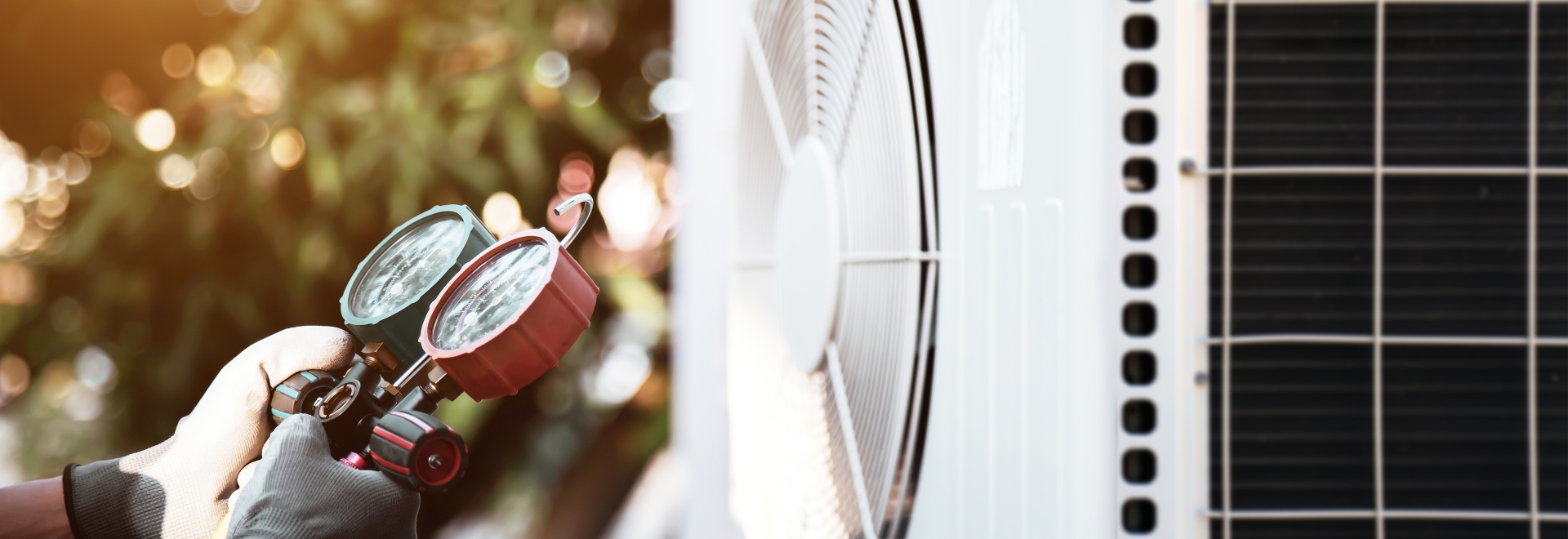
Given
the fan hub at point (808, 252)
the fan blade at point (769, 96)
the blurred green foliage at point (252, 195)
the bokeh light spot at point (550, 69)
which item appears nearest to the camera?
the fan hub at point (808, 252)

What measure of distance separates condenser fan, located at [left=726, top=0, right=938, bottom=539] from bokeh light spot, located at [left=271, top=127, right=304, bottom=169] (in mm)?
1081

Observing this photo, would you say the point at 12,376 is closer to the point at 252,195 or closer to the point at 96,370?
the point at 96,370

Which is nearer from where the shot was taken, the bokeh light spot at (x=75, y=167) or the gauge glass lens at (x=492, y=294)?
the gauge glass lens at (x=492, y=294)

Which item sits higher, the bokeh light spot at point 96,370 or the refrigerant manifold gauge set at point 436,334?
the refrigerant manifold gauge set at point 436,334

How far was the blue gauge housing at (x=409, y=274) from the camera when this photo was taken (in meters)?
0.56

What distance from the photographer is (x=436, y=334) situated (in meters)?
0.53

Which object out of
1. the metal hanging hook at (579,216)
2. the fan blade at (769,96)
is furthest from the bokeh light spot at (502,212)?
the metal hanging hook at (579,216)

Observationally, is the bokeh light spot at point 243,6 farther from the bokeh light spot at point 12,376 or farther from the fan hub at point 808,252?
the fan hub at point 808,252

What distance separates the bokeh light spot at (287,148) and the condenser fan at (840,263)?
3.55 feet

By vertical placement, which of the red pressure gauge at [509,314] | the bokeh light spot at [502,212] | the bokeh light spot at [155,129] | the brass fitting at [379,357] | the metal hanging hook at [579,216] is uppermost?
the bokeh light spot at [155,129]

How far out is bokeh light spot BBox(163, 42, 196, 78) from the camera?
5.74 ft

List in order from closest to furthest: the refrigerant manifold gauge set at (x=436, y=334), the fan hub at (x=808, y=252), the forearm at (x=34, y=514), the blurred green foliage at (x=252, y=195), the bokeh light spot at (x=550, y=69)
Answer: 1. the refrigerant manifold gauge set at (x=436, y=334)
2. the forearm at (x=34, y=514)
3. the fan hub at (x=808, y=252)
4. the blurred green foliage at (x=252, y=195)
5. the bokeh light spot at (x=550, y=69)

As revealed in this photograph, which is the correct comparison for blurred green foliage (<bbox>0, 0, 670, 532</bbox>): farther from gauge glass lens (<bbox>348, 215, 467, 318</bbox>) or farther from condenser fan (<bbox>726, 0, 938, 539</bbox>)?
gauge glass lens (<bbox>348, 215, 467, 318</bbox>)

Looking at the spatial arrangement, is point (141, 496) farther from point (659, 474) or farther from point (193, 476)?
point (659, 474)
